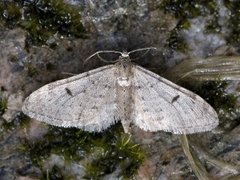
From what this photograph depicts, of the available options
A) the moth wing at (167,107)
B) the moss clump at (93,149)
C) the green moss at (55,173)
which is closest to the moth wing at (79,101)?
the moss clump at (93,149)

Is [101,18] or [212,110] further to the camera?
[101,18]

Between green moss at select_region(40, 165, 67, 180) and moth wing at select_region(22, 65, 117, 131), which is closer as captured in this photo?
moth wing at select_region(22, 65, 117, 131)

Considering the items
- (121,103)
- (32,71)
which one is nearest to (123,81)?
(121,103)

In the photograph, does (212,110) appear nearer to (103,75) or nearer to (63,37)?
(103,75)

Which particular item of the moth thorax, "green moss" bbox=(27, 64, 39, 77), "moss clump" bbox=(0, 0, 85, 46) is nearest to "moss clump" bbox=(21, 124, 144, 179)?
the moth thorax

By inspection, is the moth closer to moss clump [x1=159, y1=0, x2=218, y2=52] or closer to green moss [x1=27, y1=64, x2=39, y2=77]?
green moss [x1=27, y1=64, x2=39, y2=77]

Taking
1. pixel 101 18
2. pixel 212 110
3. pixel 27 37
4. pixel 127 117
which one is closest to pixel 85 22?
pixel 101 18

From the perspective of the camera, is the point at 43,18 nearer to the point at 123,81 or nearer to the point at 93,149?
the point at 123,81

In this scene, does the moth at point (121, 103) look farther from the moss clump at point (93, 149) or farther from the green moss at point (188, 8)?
the green moss at point (188, 8)
